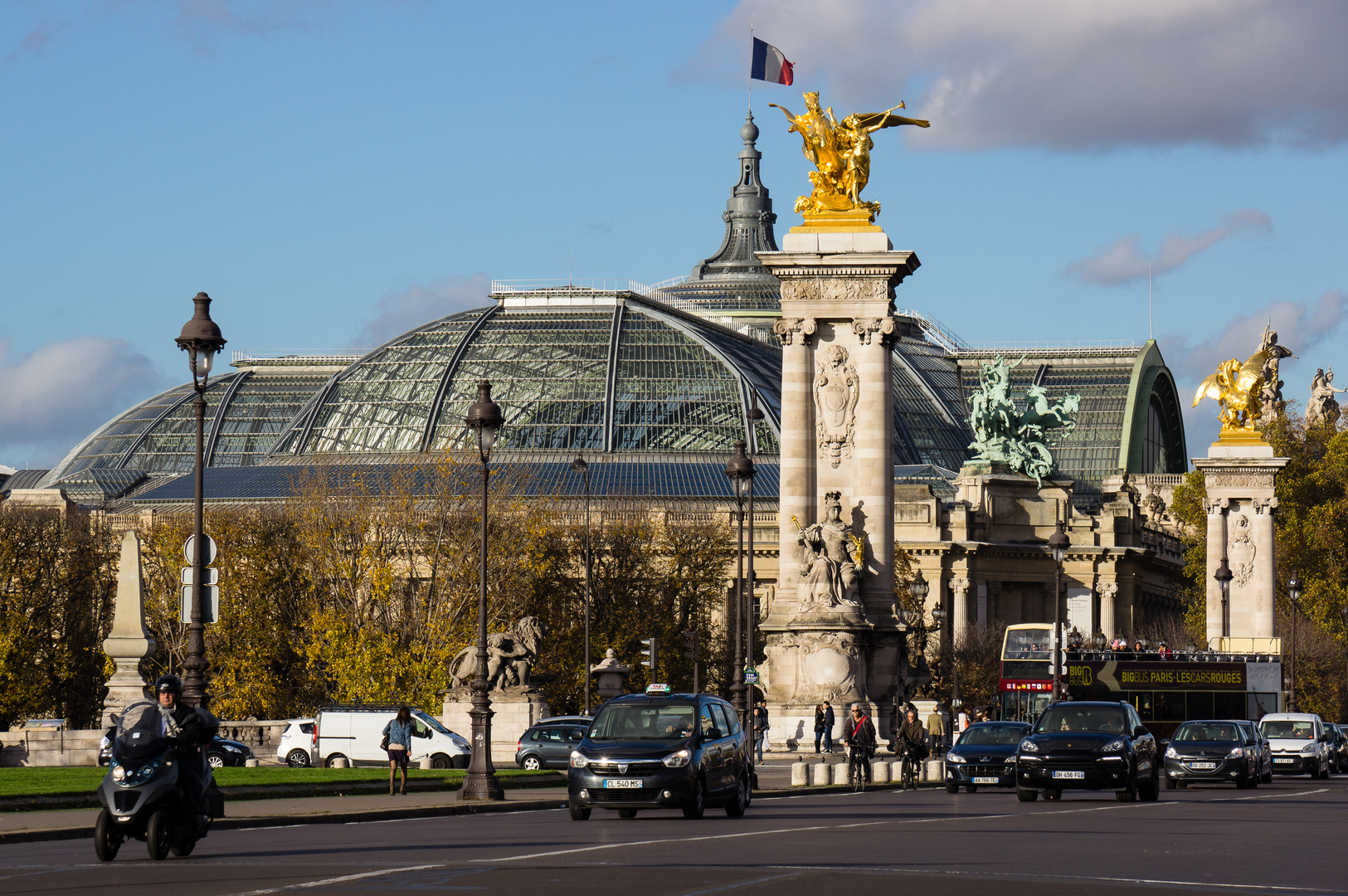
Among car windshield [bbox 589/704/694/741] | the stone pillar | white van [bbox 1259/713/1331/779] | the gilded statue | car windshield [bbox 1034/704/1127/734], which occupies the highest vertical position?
the gilded statue

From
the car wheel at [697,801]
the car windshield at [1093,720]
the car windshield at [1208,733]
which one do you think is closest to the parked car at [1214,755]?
the car windshield at [1208,733]

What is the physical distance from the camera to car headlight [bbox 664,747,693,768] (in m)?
29.6

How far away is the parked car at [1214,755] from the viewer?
43906mm

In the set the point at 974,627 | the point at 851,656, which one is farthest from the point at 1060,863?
the point at 974,627

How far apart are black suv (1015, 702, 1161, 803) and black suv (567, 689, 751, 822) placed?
6425 mm

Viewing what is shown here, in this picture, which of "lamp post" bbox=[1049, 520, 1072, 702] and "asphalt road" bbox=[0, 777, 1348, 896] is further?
"lamp post" bbox=[1049, 520, 1072, 702]

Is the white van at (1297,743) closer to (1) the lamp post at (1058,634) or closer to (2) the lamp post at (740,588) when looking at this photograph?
(1) the lamp post at (1058,634)

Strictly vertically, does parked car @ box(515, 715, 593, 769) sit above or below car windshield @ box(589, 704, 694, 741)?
below

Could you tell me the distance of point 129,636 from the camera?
140ft

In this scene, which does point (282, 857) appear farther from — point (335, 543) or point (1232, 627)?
point (1232, 627)

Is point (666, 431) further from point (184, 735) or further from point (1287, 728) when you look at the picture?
point (184, 735)

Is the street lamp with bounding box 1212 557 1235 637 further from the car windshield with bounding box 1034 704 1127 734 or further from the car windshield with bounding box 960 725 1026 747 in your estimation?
the car windshield with bounding box 1034 704 1127 734

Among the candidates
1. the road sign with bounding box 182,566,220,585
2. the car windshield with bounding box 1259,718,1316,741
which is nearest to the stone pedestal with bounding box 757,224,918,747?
the car windshield with bounding box 1259,718,1316,741

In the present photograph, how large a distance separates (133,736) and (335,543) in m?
59.0
